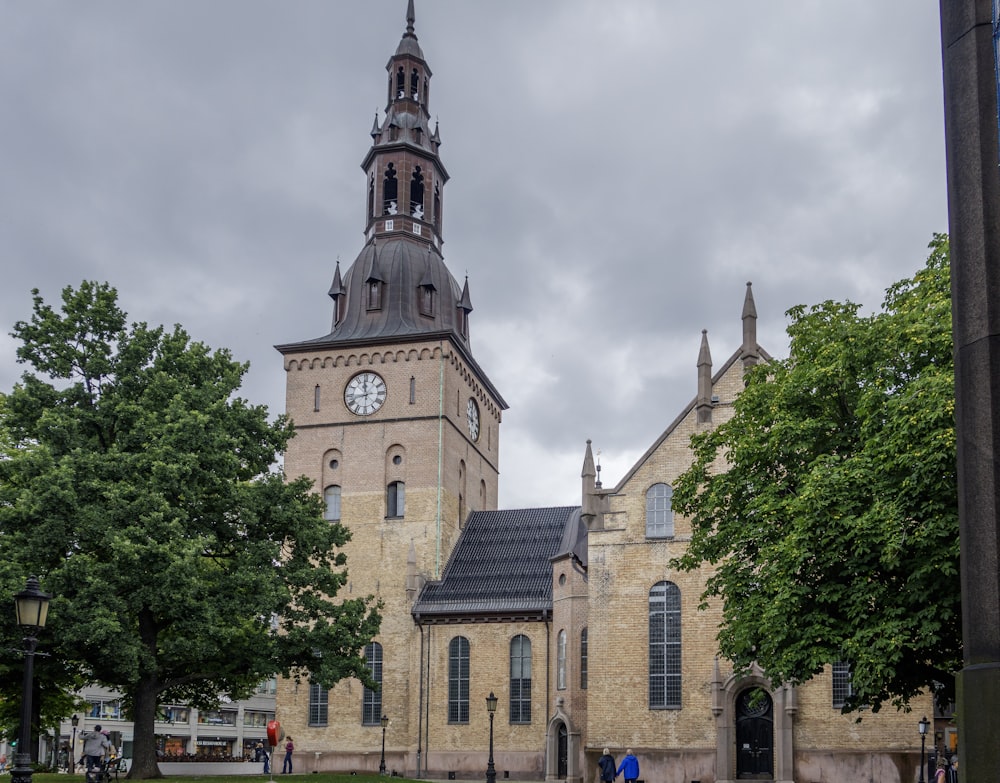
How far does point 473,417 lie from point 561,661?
16970mm

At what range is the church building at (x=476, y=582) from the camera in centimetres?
4019

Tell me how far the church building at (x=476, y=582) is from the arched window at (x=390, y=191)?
102mm

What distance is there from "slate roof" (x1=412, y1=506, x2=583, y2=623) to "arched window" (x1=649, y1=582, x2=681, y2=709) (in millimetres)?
7783

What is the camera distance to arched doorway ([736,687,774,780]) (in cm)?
3962

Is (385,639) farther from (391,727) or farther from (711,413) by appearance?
(711,413)

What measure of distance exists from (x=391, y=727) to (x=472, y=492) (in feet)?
42.8

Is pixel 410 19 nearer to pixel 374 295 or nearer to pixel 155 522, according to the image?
pixel 374 295

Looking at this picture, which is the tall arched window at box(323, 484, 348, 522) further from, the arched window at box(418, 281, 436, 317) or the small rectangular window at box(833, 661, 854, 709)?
the small rectangular window at box(833, 661, 854, 709)

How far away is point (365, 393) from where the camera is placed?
5669 cm

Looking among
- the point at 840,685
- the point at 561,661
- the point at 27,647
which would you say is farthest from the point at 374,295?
the point at 27,647

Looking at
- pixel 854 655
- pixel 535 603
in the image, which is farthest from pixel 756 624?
pixel 535 603

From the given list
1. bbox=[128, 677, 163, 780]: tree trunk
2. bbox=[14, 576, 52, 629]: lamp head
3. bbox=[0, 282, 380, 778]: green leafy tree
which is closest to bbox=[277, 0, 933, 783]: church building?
bbox=[0, 282, 380, 778]: green leafy tree

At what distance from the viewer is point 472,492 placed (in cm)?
5931

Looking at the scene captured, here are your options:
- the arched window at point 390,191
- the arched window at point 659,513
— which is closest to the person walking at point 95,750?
the arched window at point 659,513
